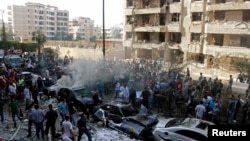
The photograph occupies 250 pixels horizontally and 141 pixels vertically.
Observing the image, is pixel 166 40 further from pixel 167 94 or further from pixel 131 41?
pixel 167 94

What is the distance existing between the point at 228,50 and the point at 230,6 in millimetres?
5171

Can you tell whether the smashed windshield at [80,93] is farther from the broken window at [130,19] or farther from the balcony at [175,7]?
the broken window at [130,19]

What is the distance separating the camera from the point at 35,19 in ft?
439

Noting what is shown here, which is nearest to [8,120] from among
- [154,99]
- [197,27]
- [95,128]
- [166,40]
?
[95,128]

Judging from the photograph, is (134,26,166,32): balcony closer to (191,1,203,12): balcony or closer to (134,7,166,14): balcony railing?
(134,7,166,14): balcony railing

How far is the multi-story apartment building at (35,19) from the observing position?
128375 millimetres

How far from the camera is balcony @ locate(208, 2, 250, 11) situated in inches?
1197

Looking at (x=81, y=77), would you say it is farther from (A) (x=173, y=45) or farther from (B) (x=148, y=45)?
(B) (x=148, y=45)

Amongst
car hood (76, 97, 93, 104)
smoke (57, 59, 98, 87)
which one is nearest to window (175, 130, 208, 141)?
car hood (76, 97, 93, 104)

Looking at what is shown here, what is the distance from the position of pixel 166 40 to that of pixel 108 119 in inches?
1179

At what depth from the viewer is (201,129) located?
32.1 ft

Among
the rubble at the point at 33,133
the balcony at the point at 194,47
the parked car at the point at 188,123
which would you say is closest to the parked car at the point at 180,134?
the parked car at the point at 188,123

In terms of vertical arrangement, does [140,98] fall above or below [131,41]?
below

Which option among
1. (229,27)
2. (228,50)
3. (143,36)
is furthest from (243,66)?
(143,36)
